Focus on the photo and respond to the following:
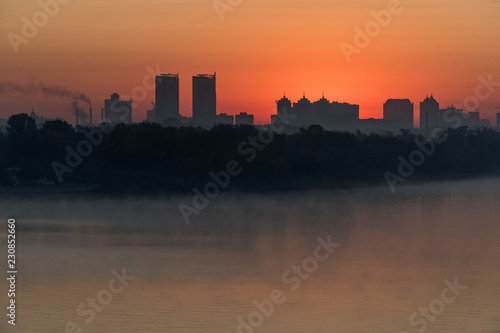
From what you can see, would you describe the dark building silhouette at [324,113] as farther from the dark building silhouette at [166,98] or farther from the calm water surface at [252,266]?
the calm water surface at [252,266]

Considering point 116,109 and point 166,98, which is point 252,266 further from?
point 166,98

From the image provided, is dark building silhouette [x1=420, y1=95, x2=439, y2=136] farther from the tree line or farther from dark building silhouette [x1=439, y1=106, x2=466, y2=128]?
the tree line

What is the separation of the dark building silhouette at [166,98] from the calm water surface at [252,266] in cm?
6171

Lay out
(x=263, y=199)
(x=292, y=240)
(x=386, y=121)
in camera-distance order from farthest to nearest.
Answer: (x=386, y=121) < (x=263, y=199) < (x=292, y=240)

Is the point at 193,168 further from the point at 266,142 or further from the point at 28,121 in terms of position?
the point at 28,121

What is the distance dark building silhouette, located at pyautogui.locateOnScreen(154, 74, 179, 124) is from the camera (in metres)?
86.9

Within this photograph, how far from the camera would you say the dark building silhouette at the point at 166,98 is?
86.9 metres

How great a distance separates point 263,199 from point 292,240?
37.0 feet

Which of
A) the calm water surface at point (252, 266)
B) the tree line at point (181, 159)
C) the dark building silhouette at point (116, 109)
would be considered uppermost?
the dark building silhouette at point (116, 109)

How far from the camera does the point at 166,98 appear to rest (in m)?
90.0

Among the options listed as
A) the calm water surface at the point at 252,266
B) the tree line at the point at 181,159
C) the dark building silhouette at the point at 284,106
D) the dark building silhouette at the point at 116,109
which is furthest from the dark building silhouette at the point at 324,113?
the calm water surface at the point at 252,266

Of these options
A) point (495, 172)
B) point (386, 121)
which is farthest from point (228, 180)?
point (386, 121)

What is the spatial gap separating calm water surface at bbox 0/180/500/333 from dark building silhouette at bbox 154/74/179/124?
2429 inches

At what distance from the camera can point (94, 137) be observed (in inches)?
1390
